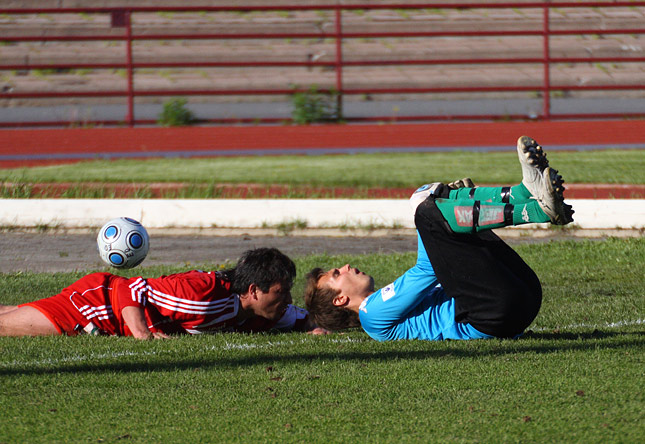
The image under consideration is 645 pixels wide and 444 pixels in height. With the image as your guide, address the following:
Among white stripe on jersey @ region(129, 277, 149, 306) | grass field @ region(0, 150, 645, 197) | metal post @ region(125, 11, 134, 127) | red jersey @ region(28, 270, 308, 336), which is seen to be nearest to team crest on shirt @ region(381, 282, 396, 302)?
red jersey @ region(28, 270, 308, 336)

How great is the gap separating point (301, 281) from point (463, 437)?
14.3 feet

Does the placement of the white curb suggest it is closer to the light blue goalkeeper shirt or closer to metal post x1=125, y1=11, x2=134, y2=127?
the light blue goalkeeper shirt

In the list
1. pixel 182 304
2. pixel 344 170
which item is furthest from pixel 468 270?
pixel 344 170

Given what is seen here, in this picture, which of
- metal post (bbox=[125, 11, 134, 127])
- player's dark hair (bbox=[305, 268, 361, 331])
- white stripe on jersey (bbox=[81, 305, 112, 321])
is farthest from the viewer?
metal post (bbox=[125, 11, 134, 127])

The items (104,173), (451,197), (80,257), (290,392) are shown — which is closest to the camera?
(290,392)

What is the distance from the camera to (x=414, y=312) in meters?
5.42

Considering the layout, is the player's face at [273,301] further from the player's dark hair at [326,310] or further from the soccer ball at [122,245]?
the soccer ball at [122,245]

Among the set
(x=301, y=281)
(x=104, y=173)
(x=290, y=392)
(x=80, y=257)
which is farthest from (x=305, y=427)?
(x=104, y=173)

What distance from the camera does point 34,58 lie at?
100 feet

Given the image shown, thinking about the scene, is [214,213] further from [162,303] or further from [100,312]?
[162,303]

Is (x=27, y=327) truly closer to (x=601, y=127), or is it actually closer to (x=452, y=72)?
(x=601, y=127)

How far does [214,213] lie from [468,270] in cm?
608

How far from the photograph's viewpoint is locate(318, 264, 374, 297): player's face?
18.6 feet

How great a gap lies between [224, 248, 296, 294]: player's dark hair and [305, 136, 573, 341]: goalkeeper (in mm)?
341
